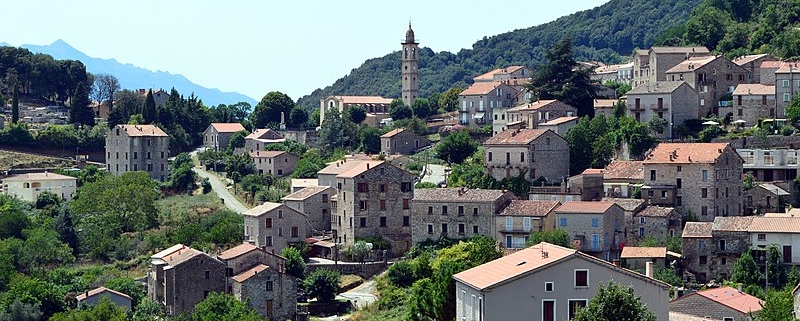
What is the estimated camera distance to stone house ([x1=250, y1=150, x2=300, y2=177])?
83.8m

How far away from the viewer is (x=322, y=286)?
59.8 m

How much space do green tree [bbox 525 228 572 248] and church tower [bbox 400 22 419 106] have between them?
4562cm

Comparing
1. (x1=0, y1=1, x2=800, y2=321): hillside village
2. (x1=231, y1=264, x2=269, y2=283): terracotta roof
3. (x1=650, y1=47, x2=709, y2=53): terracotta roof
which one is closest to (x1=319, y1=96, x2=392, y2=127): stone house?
(x1=0, y1=1, x2=800, y2=321): hillside village

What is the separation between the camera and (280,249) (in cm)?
6512

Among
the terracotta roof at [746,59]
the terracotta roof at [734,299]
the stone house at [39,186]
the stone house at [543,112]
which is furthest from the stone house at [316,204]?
the terracotta roof at [734,299]

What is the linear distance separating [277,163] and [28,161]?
17063mm

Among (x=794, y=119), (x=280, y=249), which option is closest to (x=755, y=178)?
(x=794, y=119)

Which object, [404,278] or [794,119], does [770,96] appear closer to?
[794,119]

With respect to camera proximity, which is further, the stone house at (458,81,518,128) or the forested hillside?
the stone house at (458,81,518,128)

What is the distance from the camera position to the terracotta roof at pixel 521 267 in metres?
40.8

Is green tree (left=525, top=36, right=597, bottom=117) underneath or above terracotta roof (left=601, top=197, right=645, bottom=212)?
above

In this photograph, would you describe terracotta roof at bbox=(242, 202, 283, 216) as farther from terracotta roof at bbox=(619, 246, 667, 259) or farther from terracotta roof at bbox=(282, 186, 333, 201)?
terracotta roof at bbox=(619, 246, 667, 259)

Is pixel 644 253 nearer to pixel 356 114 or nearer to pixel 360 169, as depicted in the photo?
pixel 360 169

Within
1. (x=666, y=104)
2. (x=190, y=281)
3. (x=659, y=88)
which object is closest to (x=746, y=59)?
(x=659, y=88)
